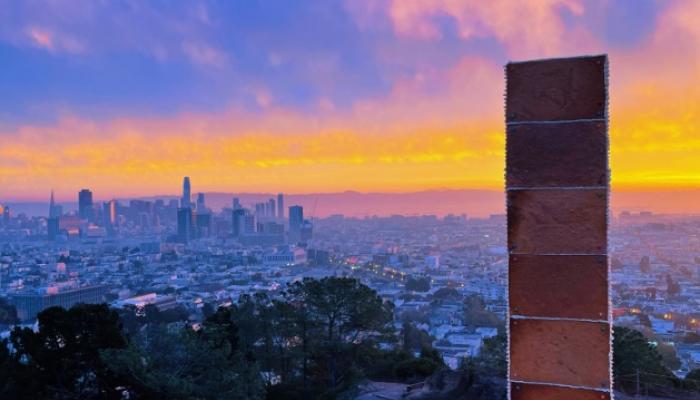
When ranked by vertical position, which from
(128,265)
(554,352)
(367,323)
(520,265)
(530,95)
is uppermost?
(530,95)

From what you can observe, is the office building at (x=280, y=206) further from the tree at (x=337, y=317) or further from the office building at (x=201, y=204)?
the tree at (x=337, y=317)

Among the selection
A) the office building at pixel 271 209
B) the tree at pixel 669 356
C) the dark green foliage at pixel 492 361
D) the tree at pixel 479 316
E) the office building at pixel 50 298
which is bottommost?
the office building at pixel 50 298

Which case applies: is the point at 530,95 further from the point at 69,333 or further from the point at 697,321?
the point at 697,321

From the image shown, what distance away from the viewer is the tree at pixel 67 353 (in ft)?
21.3

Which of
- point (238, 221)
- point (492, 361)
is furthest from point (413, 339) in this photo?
point (238, 221)

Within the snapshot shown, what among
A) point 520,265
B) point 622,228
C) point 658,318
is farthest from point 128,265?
point 520,265

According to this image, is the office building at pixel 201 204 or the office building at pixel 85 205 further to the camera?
the office building at pixel 201 204

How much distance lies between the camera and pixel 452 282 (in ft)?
106

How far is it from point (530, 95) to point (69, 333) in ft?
21.2

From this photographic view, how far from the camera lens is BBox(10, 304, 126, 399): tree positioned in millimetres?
6480

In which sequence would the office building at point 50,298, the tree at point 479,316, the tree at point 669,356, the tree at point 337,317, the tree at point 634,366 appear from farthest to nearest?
the office building at point 50,298 → the tree at point 479,316 → the tree at point 669,356 → the tree at point 337,317 → the tree at point 634,366

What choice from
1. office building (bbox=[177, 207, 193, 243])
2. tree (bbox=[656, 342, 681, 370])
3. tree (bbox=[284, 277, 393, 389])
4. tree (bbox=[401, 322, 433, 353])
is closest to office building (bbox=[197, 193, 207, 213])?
office building (bbox=[177, 207, 193, 243])

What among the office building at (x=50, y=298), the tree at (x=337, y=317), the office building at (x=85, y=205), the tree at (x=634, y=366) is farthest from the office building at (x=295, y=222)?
the tree at (x=634, y=366)

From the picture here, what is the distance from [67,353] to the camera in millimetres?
6570
